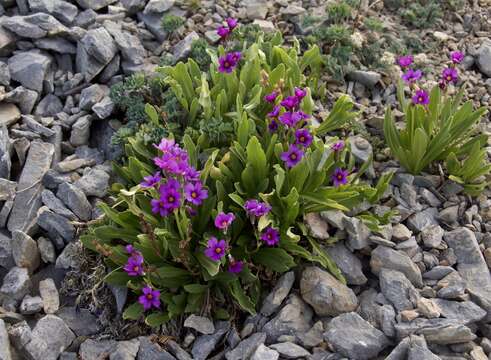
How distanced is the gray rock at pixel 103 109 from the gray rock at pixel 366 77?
2.25 m

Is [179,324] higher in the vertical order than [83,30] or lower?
lower

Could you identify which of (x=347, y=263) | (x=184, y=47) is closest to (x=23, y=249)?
(x=347, y=263)

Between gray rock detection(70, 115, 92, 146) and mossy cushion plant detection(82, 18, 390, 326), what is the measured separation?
0.71 meters

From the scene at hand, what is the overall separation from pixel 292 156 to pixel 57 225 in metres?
1.84

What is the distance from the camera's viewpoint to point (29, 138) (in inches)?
185

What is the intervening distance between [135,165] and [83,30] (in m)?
1.98

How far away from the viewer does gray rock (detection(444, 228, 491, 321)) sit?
3.57 meters

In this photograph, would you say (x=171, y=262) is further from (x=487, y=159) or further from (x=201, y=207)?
(x=487, y=159)

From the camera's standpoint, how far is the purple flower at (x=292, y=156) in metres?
3.72

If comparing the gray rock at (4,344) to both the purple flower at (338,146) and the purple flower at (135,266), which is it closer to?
the purple flower at (135,266)

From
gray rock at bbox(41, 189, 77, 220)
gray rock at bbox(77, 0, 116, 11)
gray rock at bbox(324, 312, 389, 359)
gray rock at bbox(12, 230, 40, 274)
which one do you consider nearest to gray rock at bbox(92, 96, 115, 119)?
gray rock at bbox(41, 189, 77, 220)

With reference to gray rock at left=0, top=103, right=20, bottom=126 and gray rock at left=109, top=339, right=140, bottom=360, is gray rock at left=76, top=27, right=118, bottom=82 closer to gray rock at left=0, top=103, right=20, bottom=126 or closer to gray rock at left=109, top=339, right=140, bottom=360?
gray rock at left=0, top=103, right=20, bottom=126

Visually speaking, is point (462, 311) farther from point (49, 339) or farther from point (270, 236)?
point (49, 339)

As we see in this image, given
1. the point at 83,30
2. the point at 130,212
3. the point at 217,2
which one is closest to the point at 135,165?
the point at 130,212
